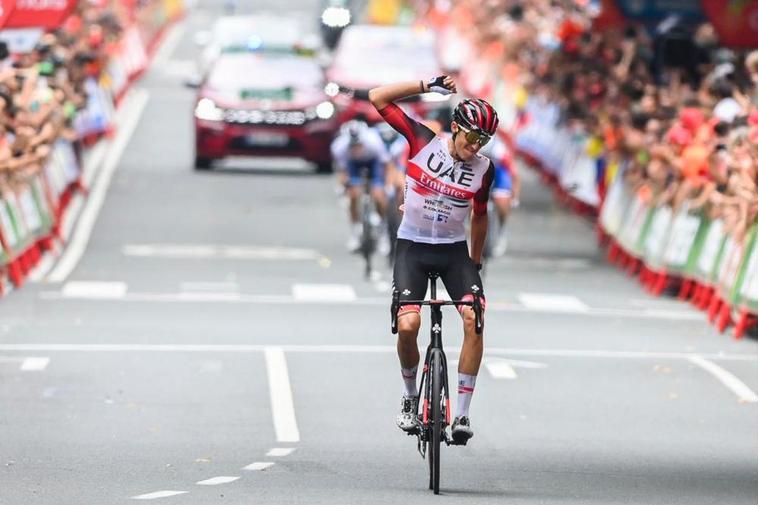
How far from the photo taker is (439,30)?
67812 mm

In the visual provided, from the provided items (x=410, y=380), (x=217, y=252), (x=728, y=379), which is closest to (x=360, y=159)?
(x=217, y=252)

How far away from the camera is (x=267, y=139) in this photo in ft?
114

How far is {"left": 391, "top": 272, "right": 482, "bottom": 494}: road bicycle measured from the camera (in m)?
11.2

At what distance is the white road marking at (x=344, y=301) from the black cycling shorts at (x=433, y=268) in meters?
9.55

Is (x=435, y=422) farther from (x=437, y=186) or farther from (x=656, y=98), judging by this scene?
(x=656, y=98)

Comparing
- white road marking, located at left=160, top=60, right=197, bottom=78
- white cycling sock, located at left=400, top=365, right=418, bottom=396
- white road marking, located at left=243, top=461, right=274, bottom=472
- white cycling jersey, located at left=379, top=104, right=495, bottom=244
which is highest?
white cycling jersey, located at left=379, top=104, right=495, bottom=244

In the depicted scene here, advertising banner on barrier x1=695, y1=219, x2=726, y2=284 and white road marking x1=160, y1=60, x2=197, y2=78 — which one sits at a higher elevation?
advertising banner on barrier x1=695, y1=219, x2=726, y2=284

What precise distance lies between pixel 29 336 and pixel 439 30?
166 feet

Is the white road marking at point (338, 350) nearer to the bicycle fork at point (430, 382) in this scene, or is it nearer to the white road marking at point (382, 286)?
the white road marking at point (382, 286)

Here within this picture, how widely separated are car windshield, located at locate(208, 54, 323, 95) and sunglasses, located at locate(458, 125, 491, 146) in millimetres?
23606

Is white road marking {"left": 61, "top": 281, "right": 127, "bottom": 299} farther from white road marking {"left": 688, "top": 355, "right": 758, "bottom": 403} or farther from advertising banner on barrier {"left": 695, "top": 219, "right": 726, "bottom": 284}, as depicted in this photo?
white road marking {"left": 688, "top": 355, "right": 758, "bottom": 403}

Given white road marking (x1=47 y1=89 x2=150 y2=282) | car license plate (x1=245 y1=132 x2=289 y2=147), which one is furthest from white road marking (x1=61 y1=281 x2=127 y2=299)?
car license plate (x1=245 y1=132 x2=289 y2=147)

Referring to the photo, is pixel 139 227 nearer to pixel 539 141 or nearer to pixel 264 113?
pixel 264 113

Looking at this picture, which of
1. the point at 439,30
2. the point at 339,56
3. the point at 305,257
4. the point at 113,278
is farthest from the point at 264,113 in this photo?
the point at 439,30
